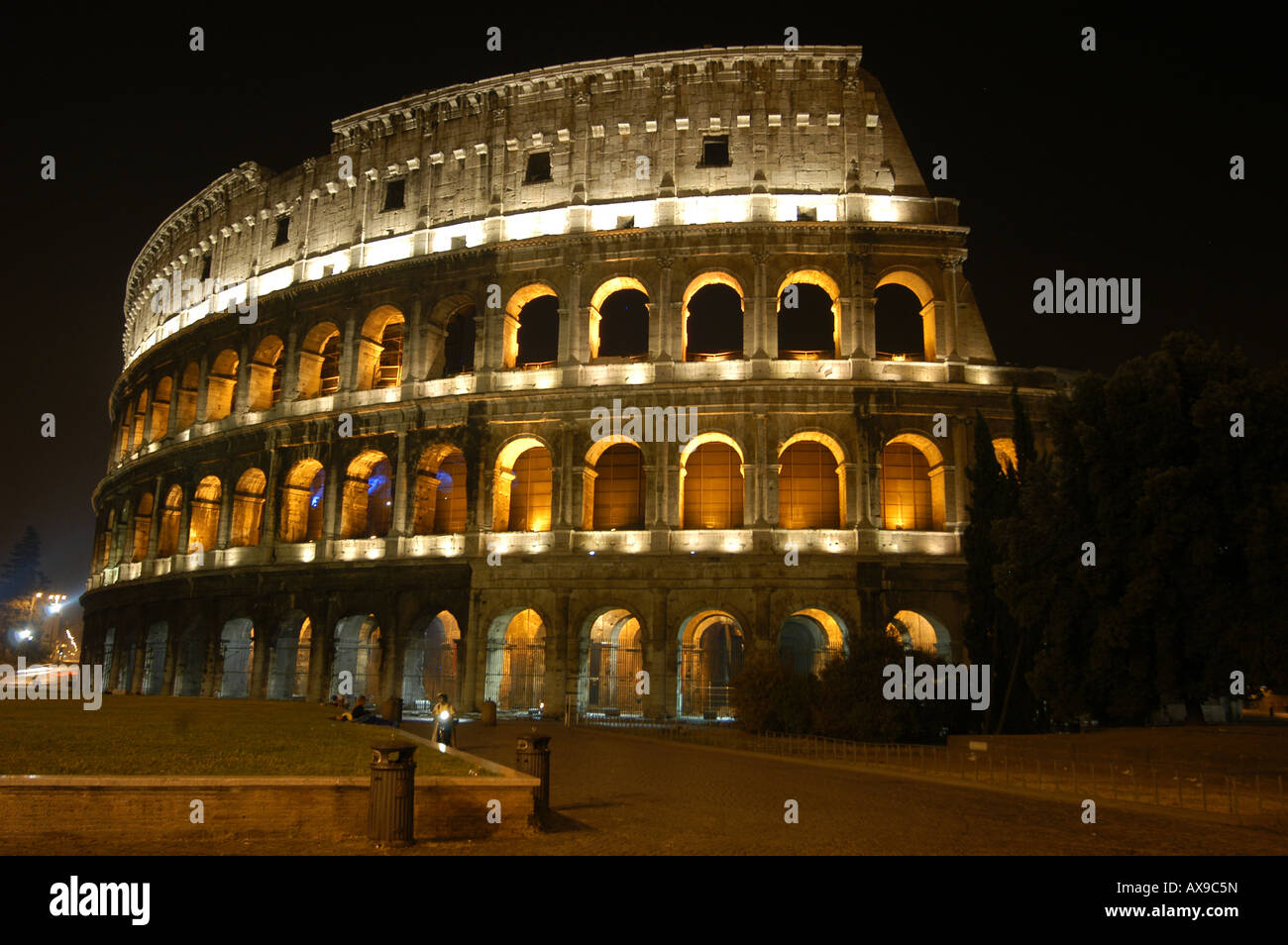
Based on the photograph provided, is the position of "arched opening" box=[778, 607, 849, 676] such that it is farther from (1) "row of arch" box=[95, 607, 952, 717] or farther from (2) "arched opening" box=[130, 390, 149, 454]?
(2) "arched opening" box=[130, 390, 149, 454]

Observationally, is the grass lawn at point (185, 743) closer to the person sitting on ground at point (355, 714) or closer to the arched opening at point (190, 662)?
the person sitting on ground at point (355, 714)

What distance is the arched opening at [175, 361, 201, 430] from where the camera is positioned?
111 feet

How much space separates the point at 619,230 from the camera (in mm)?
26375

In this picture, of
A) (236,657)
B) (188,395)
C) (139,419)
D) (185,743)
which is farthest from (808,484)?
(139,419)

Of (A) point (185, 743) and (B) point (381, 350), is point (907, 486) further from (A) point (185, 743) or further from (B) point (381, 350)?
(A) point (185, 743)

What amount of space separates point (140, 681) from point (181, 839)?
27.3 metres

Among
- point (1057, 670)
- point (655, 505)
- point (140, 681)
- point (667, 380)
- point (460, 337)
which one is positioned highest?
point (460, 337)

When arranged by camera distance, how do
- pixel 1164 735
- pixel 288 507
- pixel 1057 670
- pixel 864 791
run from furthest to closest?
pixel 288 507
pixel 1057 670
pixel 1164 735
pixel 864 791

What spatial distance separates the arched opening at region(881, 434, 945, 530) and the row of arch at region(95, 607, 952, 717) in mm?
2519

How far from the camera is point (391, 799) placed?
8.02 m

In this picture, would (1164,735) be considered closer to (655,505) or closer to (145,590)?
(655,505)

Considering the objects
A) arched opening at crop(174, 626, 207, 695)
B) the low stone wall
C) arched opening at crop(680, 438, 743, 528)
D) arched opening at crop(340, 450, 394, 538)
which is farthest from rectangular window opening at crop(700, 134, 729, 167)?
the low stone wall

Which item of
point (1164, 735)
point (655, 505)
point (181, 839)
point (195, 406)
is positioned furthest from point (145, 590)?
point (1164, 735)

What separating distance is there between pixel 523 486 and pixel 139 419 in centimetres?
1895
